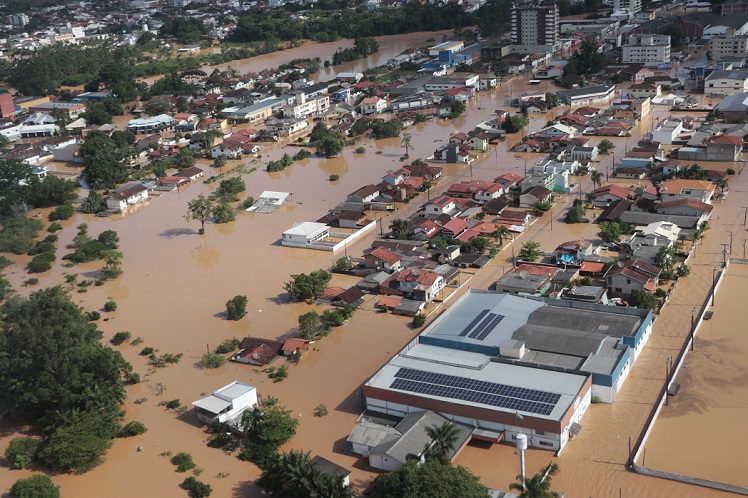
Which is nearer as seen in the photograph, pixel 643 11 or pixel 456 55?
pixel 456 55

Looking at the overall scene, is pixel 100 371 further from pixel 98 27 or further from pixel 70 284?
pixel 98 27

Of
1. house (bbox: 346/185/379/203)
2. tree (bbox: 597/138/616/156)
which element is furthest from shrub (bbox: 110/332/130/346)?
tree (bbox: 597/138/616/156)

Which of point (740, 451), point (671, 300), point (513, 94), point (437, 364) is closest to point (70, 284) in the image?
point (437, 364)

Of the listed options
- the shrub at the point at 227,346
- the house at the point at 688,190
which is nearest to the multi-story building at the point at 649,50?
the house at the point at 688,190

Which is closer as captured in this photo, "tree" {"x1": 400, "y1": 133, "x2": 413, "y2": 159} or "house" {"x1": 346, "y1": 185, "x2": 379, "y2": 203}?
"house" {"x1": 346, "y1": 185, "x2": 379, "y2": 203}

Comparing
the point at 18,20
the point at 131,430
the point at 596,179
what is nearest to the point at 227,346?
the point at 131,430

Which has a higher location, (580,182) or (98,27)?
(98,27)

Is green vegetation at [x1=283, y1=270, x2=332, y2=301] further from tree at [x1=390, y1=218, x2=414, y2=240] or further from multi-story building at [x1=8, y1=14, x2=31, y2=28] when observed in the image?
multi-story building at [x1=8, y1=14, x2=31, y2=28]
